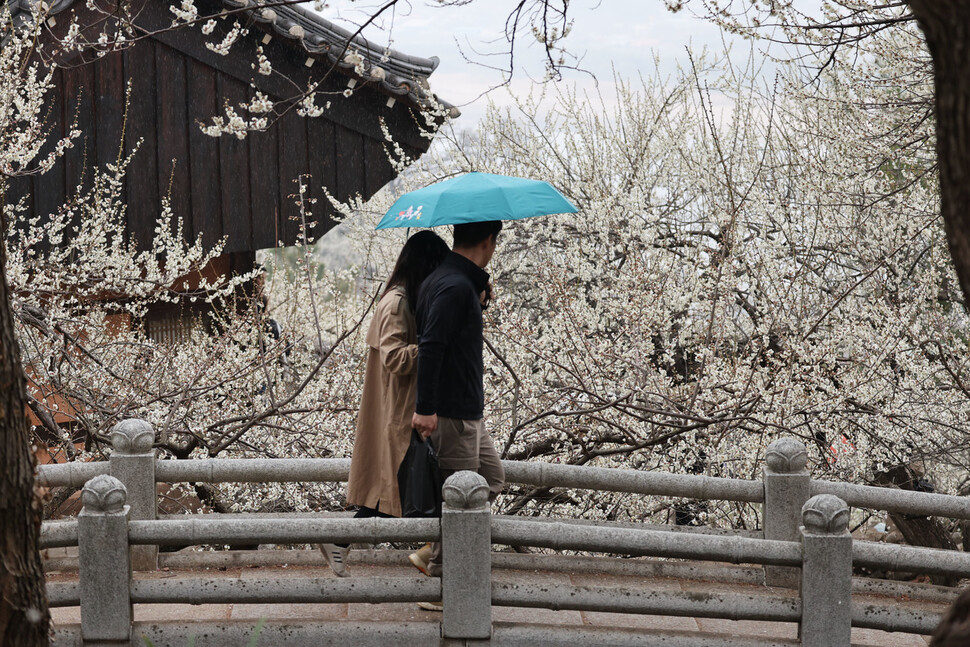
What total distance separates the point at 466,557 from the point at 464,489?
12.9 inches

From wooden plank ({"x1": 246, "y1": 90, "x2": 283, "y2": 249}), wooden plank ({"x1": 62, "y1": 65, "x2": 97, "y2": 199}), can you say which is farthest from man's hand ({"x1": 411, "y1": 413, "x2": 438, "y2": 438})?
wooden plank ({"x1": 62, "y1": 65, "x2": 97, "y2": 199})

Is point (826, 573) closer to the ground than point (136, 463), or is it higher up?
closer to the ground

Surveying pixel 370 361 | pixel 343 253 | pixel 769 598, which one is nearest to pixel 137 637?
pixel 370 361

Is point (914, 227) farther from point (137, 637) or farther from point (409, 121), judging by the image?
point (137, 637)

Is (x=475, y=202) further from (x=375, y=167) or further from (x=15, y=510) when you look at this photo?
(x=375, y=167)

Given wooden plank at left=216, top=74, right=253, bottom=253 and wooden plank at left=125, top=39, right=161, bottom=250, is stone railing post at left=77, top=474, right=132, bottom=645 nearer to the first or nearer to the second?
wooden plank at left=125, top=39, right=161, bottom=250

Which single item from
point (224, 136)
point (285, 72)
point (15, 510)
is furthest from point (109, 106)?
point (15, 510)

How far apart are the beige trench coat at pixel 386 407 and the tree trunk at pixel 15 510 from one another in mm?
2022

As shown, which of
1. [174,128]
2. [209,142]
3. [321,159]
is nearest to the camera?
[174,128]

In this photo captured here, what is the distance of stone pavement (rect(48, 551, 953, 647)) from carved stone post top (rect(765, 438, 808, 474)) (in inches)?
26.8

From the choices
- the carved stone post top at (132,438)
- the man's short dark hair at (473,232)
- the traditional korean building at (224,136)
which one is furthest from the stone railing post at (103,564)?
the traditional korean building at (224,136)

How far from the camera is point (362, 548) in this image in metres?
6.06

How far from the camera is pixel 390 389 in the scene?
188 inches

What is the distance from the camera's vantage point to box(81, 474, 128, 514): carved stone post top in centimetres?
449
